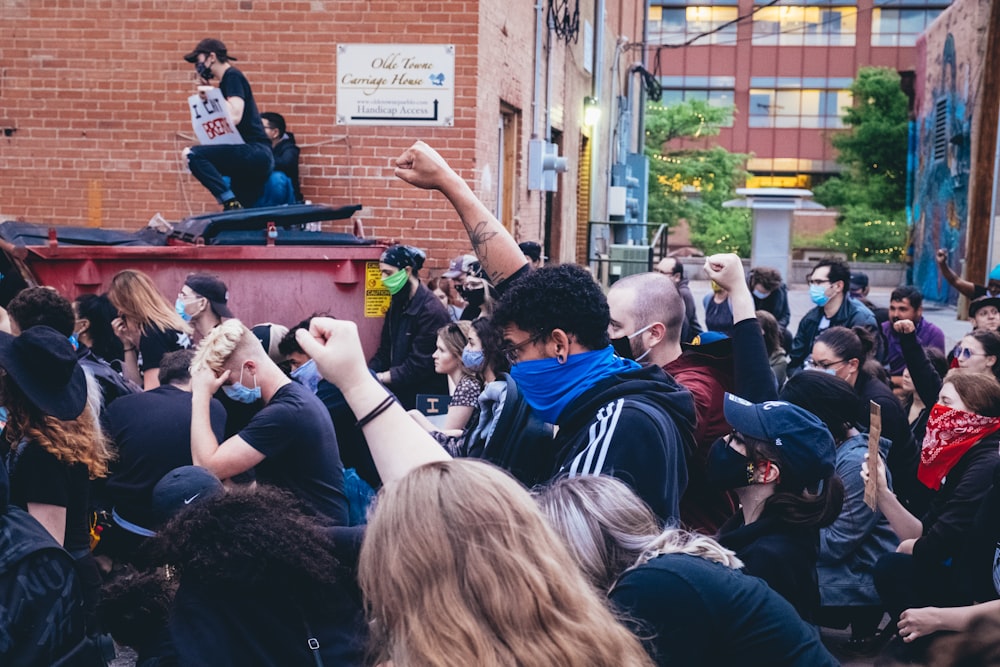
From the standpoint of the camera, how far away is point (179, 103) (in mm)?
11094

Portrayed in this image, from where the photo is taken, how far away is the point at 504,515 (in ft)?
6.51

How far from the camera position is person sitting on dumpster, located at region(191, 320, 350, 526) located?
4301mm

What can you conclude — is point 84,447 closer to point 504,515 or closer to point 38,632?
point 38,632

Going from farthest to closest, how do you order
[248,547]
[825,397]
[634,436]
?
1. [825,397]
2. [634,436]
3. [248,547]

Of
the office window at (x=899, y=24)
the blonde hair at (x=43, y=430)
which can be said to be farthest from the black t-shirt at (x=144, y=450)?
the office window at (x=899, y=24)

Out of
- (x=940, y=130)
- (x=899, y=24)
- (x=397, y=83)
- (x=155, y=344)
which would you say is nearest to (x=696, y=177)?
(x=940, y=130)

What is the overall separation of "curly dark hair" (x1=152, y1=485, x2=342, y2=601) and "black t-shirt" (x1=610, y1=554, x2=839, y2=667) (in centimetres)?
80

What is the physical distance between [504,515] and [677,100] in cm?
5936

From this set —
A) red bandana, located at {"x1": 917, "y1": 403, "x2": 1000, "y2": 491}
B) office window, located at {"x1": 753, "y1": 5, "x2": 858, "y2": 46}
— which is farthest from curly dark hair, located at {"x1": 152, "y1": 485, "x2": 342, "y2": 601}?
office window, located at {"x1": 753, "y1": 5, "x2": 858, "y2": 46}

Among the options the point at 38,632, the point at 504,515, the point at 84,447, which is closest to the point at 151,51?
the point at 84,447

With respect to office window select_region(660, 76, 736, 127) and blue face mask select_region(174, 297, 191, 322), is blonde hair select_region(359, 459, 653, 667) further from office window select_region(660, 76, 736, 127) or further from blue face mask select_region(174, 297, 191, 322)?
office window select_region(660, 76, 736, 127)

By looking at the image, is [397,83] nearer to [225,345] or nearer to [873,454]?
[225,345]

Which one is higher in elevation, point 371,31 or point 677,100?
point 677,100

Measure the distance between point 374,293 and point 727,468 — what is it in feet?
18.1
